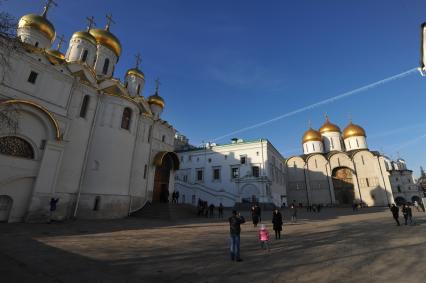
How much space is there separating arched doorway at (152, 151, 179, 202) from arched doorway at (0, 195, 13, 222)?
11.9 m

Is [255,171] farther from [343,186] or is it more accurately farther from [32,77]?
[32,77]

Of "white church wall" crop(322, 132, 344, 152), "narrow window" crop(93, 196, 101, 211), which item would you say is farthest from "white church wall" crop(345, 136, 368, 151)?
"narrow window" crop(93, 196, 101, 211)

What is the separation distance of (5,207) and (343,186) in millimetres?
48639

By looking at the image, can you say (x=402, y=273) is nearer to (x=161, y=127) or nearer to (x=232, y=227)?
(x=232, y=227)

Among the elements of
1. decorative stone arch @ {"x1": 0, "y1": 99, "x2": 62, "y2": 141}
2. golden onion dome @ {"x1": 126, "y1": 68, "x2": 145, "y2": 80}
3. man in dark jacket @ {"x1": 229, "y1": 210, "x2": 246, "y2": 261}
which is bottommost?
man in dark jacket @ {"x1": 229, "y1": 210, "x2": 246, "y2": 261}

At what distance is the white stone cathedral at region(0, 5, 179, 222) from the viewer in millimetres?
13531

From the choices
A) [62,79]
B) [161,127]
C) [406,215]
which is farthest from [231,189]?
[62,79]

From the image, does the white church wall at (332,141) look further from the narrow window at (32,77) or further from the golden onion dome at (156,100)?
the narrow window at (32,77)

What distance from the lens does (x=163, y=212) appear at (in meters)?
19.8

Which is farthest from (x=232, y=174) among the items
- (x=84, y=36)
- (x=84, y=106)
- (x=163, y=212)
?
(x=84, y=36)

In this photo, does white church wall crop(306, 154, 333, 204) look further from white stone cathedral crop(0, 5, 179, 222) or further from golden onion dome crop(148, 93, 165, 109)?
golden onion dome crop(148, 93, 165, 109)

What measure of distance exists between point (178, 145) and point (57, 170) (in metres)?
33.8

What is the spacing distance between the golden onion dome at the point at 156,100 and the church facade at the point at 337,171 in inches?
1266

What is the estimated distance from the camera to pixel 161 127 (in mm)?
26484
